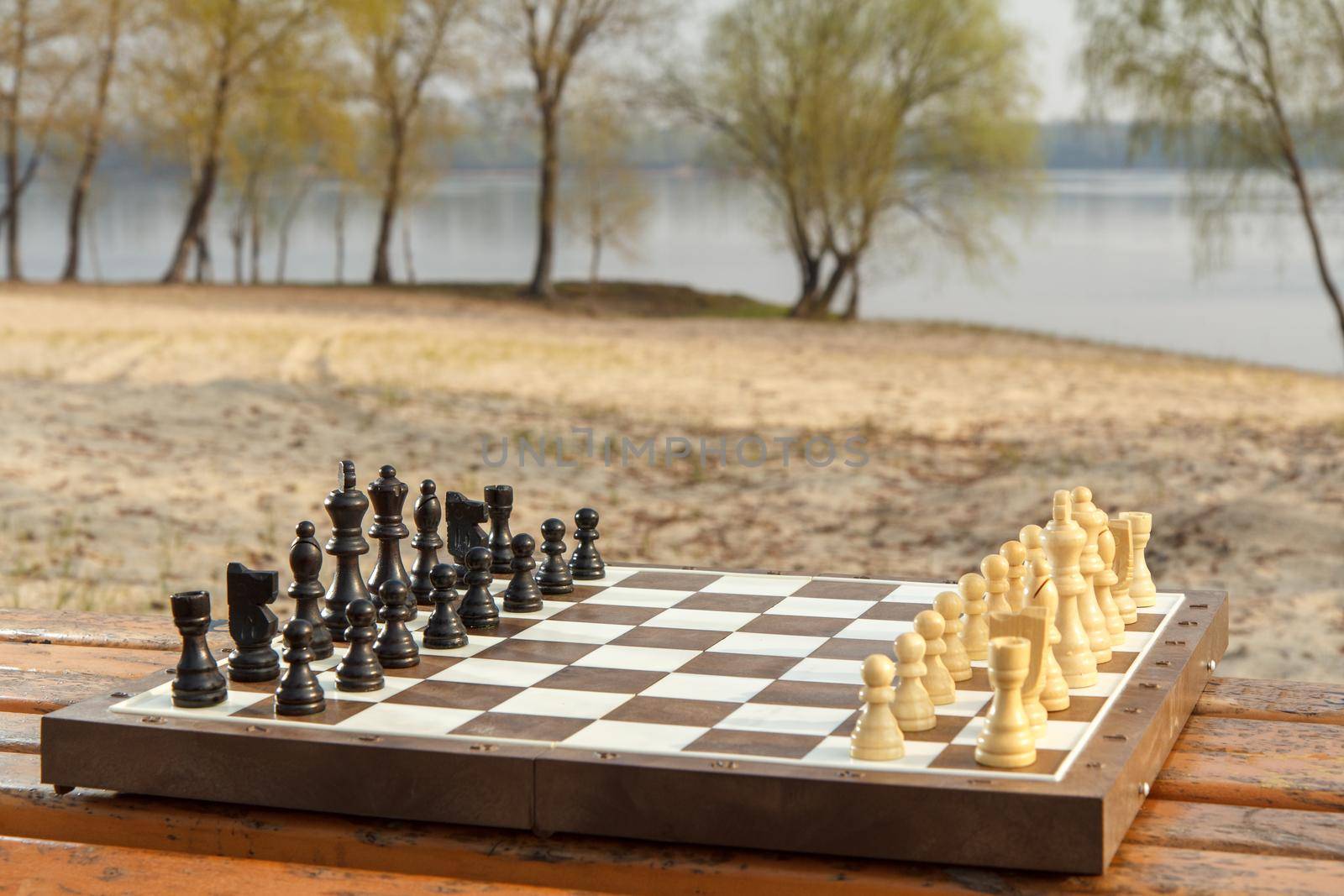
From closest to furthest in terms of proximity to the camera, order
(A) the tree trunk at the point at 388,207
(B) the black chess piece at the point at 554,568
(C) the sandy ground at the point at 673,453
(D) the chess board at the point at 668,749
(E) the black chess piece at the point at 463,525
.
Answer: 1. (D) the chess board at the point at 668,749
2. (B) the black chess piece at the point at 554,568
3. (E) the black chess piece at the point at 463,525
4. (C) the sandy ground at the point at 673,453
5. (A) the tree trunk at the point at 388,207

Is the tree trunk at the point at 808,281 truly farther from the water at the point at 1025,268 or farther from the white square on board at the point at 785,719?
the white square on board at the point at 785,719

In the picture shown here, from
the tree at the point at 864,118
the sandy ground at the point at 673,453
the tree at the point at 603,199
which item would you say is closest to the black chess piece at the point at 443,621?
the sandy ground at the point at 673,453

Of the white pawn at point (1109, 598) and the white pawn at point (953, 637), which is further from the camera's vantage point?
the white pawn at point (1109, 598)

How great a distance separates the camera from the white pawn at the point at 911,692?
171 cm

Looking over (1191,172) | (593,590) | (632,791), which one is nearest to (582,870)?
(632,791)

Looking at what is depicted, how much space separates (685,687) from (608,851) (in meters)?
0.36

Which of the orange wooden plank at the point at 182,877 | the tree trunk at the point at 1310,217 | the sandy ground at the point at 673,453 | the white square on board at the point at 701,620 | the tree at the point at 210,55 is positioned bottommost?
the sandy ground at the point at 673,453

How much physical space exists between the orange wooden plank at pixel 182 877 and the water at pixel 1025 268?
12.8 meters

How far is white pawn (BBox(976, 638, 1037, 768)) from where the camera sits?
61.4 inches

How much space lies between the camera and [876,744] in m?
1.60

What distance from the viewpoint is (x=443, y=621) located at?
2.12m

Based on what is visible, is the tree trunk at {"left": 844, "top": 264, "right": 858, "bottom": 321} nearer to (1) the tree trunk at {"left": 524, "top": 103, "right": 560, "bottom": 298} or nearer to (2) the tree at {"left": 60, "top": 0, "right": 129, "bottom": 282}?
(1) the tree trunk at {"left": 524, "top": 103, "right": 560, "bottom": 298}

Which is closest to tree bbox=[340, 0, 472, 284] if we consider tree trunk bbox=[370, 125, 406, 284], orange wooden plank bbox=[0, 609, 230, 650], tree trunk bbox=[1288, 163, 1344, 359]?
tree trunk bbox=[370, 125, 406, 284]

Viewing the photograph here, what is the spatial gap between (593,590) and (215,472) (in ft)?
19.1
